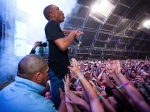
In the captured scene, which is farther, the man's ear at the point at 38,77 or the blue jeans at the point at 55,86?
the blue jeans at the point at 55,86

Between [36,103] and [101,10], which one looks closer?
[36,103]

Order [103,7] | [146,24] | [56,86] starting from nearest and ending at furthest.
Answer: [56,86] → [103,7] → [146,24]

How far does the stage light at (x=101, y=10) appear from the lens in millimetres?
8055

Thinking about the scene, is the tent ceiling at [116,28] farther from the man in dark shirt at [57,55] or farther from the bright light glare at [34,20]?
the man in dark shirt at [57,55]

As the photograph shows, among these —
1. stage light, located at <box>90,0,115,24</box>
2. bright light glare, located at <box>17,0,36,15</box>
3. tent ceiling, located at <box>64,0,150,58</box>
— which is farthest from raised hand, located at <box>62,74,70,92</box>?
stage light, located at <box>90,0,115,24</box>

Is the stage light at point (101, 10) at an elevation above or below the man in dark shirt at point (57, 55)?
above

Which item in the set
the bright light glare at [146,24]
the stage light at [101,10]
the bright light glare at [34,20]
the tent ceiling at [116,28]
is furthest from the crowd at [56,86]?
the bright light glare at [146,24]

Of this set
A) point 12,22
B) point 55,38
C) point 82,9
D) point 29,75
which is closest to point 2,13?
point 12,22

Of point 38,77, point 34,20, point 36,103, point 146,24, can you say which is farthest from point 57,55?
point 146,24

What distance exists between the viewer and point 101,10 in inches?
331

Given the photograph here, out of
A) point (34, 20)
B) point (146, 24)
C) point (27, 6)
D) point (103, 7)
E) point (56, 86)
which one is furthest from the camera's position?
point (146, 24)

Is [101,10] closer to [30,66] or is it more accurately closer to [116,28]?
[116,28]

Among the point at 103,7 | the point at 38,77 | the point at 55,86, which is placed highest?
the point at 103,7

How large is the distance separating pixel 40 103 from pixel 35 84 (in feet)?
0.58
